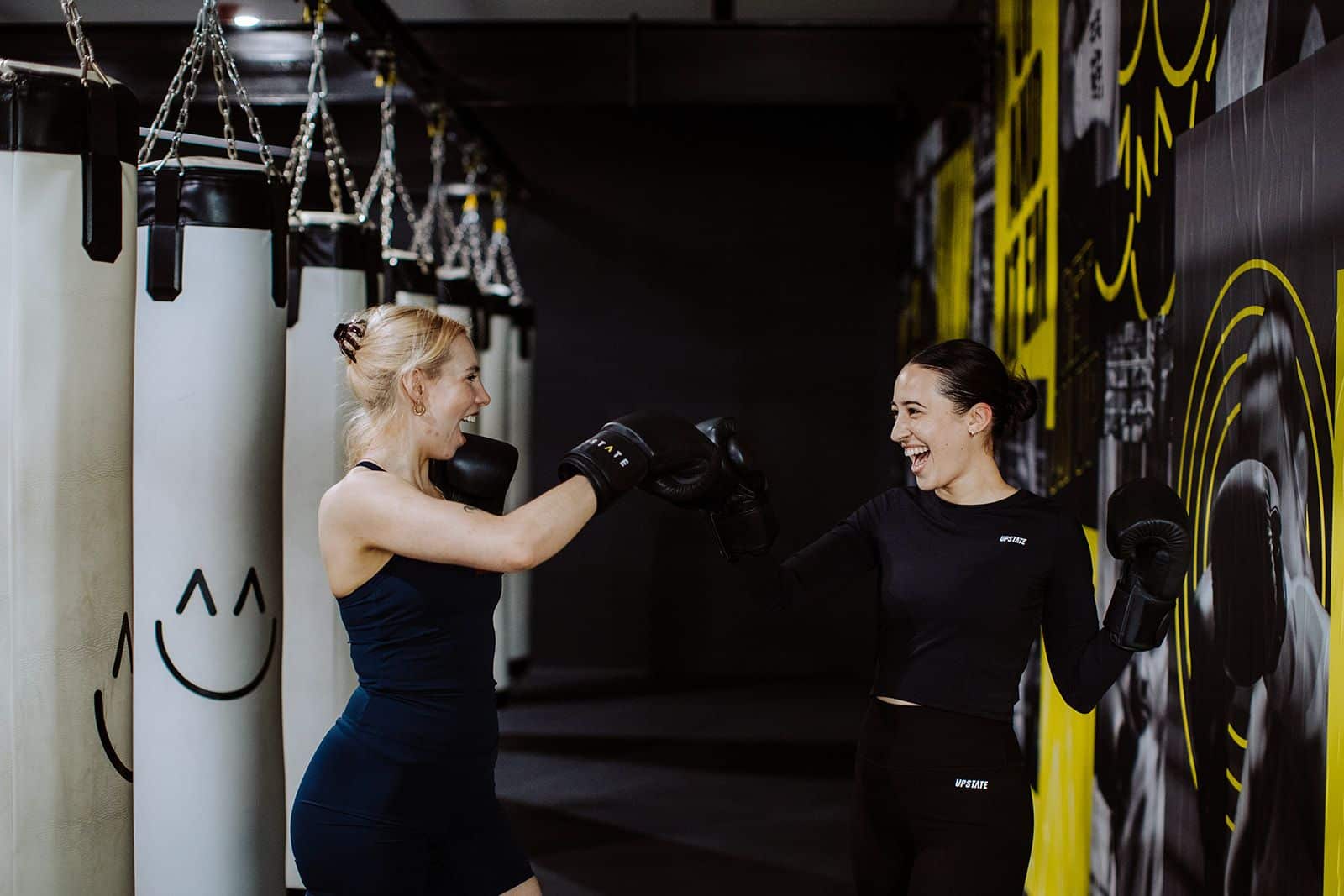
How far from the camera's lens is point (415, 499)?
1.76 metres

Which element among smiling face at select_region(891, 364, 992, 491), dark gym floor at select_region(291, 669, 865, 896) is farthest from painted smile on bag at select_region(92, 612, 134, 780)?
dark gym floor at select_region(291, 669, 865, 896)

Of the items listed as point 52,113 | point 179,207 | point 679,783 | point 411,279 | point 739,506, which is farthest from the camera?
point 679,783

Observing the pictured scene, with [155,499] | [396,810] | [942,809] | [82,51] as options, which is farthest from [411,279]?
[942,809]

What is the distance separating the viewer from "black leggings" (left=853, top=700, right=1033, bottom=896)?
189 centimetres

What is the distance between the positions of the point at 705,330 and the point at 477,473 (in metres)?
4.91

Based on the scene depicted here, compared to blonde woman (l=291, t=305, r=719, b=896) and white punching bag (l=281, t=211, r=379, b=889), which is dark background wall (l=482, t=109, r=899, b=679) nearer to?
white punching bag (l=281, t=211, r=379, b=889)

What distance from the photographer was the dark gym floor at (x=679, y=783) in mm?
3773

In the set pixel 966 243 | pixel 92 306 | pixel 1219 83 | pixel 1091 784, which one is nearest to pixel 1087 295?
pixel 1219 83

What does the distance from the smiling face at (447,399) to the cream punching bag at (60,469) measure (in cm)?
45

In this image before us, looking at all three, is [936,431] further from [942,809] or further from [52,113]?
[52,113]

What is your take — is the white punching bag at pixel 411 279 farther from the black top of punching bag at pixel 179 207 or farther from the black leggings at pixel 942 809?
the black leggings at pixel 942 809

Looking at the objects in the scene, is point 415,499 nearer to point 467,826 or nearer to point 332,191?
point 467,826

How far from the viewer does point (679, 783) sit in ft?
15.5

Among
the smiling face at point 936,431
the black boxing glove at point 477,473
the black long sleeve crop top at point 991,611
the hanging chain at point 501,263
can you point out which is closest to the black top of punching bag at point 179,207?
the black boxing glove at point 477,473
